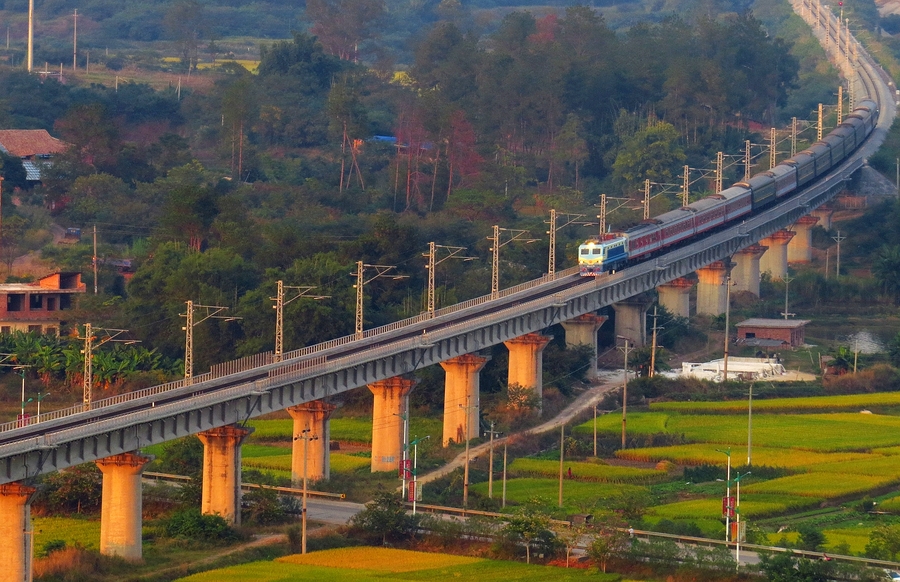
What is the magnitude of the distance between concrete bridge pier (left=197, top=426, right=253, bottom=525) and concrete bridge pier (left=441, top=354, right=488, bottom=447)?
25634 millimetres

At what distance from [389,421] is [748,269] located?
6511 centimetres

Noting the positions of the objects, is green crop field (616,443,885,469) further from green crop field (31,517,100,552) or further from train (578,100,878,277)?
green crop field (31,517,100,552)

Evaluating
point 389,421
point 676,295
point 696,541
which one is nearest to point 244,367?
point 389,421

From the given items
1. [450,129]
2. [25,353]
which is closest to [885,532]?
[25,353]

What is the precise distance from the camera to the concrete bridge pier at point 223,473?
9012cm

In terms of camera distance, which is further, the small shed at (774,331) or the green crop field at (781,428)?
the small shed at (774,331)

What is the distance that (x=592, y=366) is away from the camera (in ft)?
444

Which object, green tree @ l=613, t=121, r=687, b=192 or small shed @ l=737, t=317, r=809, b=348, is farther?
green tree @ l=613, t=121, r=687, b=192

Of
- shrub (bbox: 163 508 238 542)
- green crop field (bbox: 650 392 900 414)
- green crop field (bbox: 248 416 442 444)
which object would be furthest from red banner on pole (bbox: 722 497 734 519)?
green crop field (bbox: 650 392 900 414)

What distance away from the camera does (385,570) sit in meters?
81.0

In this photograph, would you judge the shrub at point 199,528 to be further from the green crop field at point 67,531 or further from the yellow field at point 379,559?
the yellow field at point 379,559

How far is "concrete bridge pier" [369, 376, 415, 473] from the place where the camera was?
350ft

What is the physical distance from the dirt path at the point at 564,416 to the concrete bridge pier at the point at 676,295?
515 inches

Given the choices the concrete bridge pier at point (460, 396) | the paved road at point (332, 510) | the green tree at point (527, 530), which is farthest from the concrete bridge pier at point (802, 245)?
the green tree at point (527, 530)
